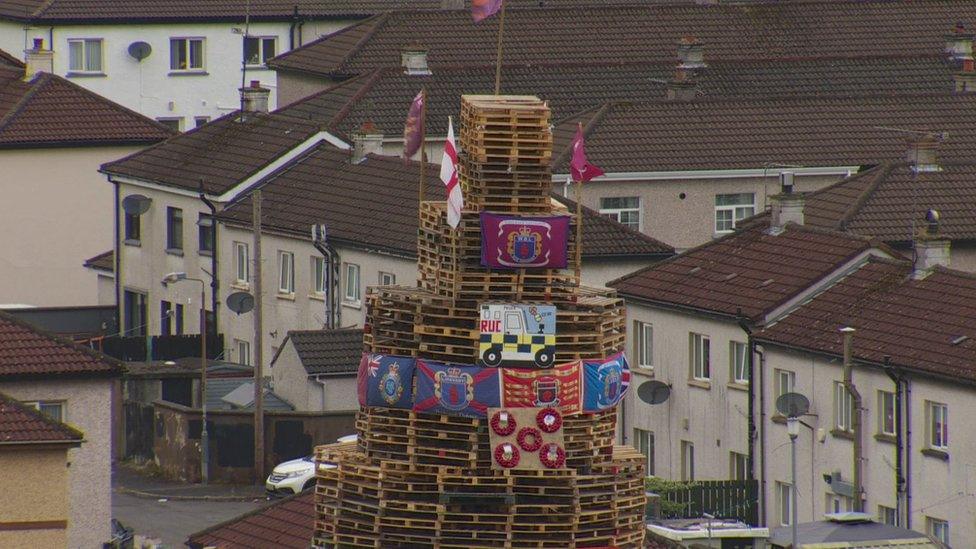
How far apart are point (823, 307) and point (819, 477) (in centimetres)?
429

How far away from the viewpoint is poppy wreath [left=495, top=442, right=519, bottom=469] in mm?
46281

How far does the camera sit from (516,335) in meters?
46.6

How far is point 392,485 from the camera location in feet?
155

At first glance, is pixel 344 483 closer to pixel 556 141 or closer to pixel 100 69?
pixel 556 141

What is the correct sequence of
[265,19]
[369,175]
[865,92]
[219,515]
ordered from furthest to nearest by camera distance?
[265,19], [865,92], [369,175], [219,515]

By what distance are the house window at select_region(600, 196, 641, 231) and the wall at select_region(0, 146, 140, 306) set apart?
2196cm

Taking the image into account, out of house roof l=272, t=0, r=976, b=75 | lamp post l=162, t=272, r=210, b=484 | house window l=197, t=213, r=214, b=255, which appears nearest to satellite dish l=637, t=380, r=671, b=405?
lamp post l=162, t=272, r=210, b=484

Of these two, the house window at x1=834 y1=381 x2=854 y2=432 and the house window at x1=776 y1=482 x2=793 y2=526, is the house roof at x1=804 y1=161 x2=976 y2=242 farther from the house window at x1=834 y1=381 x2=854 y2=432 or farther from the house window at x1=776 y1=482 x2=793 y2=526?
the house window at x1=834 y1=381 x2=854 y2=432

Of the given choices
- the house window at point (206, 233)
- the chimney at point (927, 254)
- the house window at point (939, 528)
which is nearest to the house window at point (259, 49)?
the house window at point (206, 233)

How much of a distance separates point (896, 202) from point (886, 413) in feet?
52.1

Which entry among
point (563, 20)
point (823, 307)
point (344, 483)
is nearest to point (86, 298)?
point (563, 20)

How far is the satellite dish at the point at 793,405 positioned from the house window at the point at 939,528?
13.6 ft

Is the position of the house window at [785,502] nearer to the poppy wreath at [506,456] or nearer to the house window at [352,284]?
the house window at [352,284]

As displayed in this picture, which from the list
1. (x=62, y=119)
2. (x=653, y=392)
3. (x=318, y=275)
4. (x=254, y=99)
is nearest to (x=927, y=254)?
(x=653, y=392)
